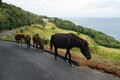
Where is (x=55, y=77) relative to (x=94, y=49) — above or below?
above

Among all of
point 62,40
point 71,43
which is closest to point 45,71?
point 71,43

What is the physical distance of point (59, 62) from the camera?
22.8 metres

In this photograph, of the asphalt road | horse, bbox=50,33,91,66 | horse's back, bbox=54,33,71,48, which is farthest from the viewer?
horse's back, bbox=54,33,71,48

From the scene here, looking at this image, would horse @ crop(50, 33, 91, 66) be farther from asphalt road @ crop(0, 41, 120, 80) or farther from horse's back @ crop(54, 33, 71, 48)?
asphalt road @ crop(0, 41, 120, 80)

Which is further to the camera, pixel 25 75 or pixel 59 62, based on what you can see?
pixel 59 62

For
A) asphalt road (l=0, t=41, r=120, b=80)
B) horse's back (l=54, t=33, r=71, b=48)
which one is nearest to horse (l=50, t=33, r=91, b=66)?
horse's back (l=54, t=33, r=71, b=48)

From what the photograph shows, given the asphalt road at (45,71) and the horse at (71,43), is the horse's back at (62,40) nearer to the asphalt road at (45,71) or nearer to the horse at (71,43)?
the horse at (71,43)

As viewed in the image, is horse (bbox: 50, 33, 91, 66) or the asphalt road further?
horse (bbox: 50, 33, 91, 66)

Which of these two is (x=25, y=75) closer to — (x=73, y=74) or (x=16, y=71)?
(x=16, y=71)

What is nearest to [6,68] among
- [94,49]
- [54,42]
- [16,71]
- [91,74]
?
[16,71]

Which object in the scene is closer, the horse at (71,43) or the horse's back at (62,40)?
the horse at (71,43)

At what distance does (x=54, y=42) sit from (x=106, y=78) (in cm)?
714

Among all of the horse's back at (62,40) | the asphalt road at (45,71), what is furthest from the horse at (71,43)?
the asphalt road at (45,71)

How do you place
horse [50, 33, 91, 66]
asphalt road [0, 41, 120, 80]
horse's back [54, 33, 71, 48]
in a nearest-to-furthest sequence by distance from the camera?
asphalt road [0, 41, 120, 80] < horse [50, 33, 91, 66] < horse's back [54, 33, 71, 48]
